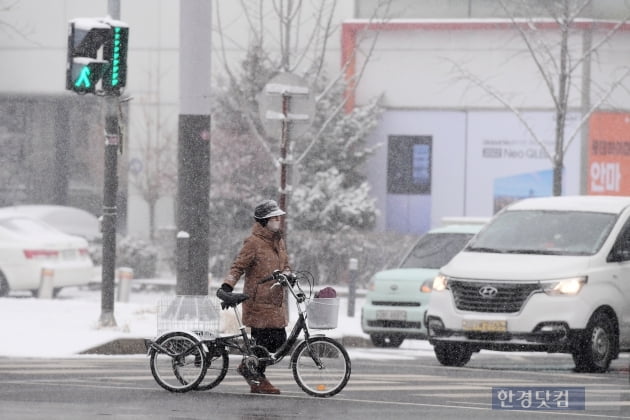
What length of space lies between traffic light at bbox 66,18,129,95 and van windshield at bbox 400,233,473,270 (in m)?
4.74

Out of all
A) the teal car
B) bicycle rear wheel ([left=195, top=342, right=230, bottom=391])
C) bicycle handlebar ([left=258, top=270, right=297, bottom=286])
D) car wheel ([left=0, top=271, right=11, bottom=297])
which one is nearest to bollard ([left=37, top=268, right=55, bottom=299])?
car wheel ([left=0, top=271, right=11, bottom=297])

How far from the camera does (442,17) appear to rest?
132ft

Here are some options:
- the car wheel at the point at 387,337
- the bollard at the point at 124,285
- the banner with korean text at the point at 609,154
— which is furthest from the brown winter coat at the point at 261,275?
the banner with korean text at the point at 609,154

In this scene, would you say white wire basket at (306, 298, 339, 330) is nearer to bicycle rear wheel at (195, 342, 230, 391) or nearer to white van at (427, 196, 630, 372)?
bicycle rear wheel at (195, 342, 230, 391)

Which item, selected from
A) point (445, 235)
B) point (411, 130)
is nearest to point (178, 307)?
point (445, 235)

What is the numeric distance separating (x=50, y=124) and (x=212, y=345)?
104ft

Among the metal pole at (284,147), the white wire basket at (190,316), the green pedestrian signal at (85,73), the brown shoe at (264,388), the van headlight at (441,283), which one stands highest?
the green pedestrian signal at (85,73)

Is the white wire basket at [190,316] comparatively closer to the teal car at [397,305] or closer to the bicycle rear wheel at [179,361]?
the bicycle rear wheel at [179,361]

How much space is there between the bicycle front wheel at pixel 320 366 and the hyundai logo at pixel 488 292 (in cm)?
391

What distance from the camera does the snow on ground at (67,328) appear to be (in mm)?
18000

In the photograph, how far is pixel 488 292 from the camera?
54.7 ft

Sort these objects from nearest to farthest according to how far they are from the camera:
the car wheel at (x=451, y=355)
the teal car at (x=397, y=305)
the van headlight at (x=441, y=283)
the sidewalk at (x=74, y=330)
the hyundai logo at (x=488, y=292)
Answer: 1. the hyundai logo at (x=488, y=292)
2. the van headlight at (x=441, y=283)
3. the car wheel at (x=451, y=355)
4. the sidewalk at (x=74, y=330)
5. the teal car at (x=397, y=305)

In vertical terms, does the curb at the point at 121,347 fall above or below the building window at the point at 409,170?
below

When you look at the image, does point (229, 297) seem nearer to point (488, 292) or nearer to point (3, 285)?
point (488, 292)
